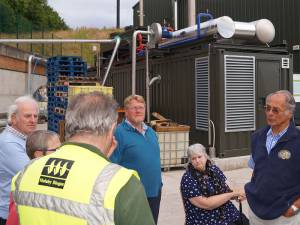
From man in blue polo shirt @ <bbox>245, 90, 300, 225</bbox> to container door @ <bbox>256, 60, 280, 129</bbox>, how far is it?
6.92m

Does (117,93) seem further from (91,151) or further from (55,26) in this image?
(55,26)

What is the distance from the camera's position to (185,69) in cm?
1093

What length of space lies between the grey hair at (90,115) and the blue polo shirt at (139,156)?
243cm

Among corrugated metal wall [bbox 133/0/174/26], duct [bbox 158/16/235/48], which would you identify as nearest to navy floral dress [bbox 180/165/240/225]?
duct [bbox 158/16/235/48]

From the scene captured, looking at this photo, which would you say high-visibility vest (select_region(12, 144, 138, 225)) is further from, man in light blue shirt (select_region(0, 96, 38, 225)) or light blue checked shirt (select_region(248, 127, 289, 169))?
light blue checked shirt (select_region(248, 127, 289, 169))

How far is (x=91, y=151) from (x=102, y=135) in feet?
0.32

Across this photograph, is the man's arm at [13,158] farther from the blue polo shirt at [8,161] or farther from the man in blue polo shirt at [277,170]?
the man in blue polo shirt at [277,170]

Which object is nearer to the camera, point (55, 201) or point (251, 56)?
point (55, 201)

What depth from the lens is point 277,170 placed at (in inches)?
134

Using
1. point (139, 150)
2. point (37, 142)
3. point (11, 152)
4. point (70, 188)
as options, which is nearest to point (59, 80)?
point (139, 150)

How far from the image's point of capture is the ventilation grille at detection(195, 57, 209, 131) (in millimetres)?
10188

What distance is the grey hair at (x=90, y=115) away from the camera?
5.84 feet

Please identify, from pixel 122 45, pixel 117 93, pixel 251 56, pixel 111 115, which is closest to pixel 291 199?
pixel 111 115

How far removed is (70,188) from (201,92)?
351 inches
